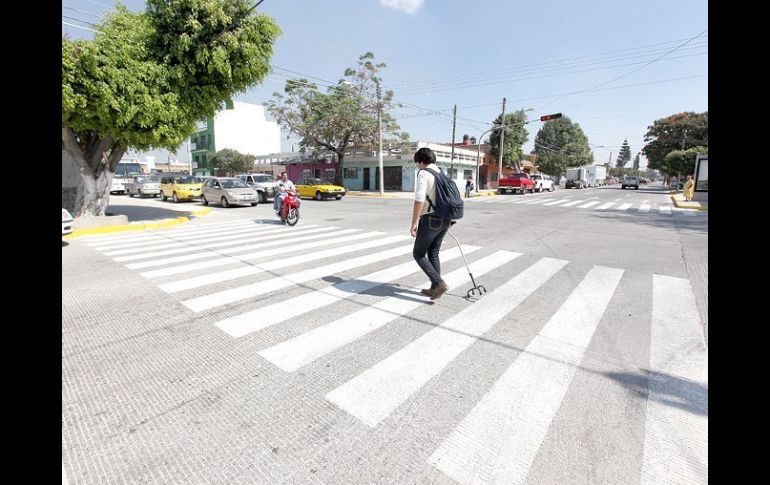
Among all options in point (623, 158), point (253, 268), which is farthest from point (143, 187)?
point (623, 158)

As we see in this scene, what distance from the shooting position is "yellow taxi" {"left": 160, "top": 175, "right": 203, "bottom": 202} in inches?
839

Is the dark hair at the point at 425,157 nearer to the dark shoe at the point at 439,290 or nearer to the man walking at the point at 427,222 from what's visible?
the man walking at the point at 427,222

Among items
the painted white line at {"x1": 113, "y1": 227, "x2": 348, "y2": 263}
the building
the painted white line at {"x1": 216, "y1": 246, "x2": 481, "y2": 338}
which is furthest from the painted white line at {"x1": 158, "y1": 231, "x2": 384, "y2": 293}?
the building

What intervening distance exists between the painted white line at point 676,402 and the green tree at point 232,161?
48.0 metres

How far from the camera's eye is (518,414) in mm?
2504

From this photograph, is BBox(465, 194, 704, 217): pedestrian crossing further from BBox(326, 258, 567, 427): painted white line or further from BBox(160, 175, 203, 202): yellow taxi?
BBox(160, 175, 203, 202): yellow taxi

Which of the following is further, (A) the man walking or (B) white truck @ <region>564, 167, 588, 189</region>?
(B) white truck @ <region>564, 167, 588, 189</region>

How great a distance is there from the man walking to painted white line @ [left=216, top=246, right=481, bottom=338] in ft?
3.50

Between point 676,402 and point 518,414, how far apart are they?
3.93 ft

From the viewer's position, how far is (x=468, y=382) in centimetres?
288

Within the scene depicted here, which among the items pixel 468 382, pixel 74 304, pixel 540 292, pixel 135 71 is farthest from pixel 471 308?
pixel 135 71

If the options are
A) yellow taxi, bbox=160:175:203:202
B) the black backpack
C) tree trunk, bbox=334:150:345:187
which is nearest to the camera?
the black backpack

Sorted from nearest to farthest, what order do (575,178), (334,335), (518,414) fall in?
1. (518,414)
2. (334,335)
3. (575,178)

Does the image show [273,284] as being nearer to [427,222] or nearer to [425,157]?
[427,222]
